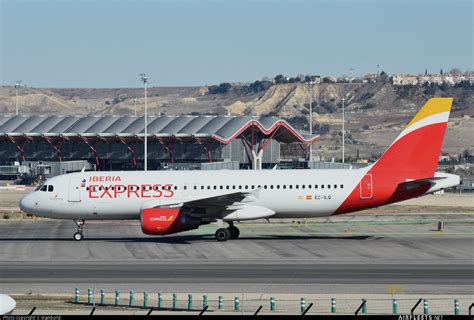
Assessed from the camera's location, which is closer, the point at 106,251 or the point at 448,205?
the point at 106,251

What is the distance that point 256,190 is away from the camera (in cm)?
5297

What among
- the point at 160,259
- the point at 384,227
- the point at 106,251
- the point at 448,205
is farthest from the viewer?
the point at 448,205

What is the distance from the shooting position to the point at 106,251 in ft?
161

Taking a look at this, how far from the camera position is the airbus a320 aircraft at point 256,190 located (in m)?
52.0

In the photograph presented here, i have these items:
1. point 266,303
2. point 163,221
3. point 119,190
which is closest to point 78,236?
point 119,190

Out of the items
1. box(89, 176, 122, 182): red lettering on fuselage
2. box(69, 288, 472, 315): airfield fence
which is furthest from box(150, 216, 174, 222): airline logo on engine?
box(69, 288, 472, 315): airfield fence

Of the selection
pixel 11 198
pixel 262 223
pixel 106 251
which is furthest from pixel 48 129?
pixel 106 251

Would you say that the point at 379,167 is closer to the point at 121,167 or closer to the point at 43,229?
the point at 43,229

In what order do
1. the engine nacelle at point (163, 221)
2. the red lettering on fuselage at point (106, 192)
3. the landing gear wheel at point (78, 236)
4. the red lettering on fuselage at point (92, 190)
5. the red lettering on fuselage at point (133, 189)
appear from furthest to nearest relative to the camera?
1. the landing gear wheel at point (78, 236)
2. the red lettering on fuselage at point (92, 190)
3. the red lettering on fuselage at point (106, 192)
4. the red lettering on fuselage at point (133, 189)
5. the engine nacelle at point (163, 221)

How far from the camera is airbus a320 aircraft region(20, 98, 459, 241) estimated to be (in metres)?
52.0

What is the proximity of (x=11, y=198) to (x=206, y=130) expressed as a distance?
109 ft

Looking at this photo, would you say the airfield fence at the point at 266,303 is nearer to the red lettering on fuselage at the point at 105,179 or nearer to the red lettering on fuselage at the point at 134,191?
the red lettering on fuselage at the point at 134,191

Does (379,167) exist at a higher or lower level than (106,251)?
higher

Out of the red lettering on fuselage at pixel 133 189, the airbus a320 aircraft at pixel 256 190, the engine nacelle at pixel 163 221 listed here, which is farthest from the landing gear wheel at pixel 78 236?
the engine nacelle at pixel 163 221
